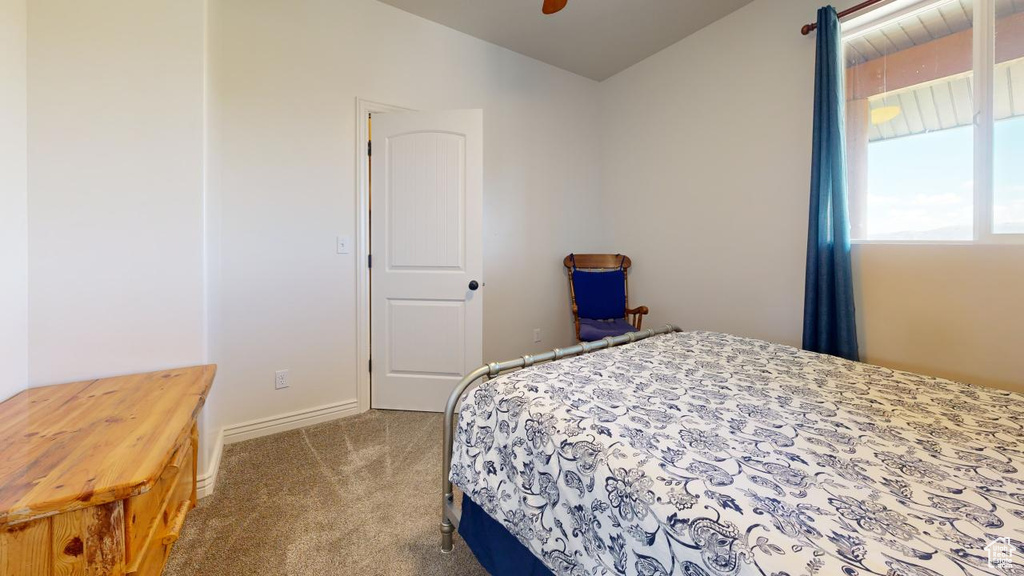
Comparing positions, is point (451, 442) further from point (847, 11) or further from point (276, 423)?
point (847, 11)

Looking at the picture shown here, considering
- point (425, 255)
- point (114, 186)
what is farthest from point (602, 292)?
point (114, 186)

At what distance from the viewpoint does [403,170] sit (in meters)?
2.47

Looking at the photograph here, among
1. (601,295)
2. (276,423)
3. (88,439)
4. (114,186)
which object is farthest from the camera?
(601,295)

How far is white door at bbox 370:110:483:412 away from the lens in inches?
97.2

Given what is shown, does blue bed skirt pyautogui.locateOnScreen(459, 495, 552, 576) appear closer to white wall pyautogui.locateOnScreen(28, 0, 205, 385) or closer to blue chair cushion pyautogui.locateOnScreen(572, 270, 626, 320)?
white wall pyautogui.locateOnScreen(28, 0, 205, 385)

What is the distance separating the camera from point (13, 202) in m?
1.18

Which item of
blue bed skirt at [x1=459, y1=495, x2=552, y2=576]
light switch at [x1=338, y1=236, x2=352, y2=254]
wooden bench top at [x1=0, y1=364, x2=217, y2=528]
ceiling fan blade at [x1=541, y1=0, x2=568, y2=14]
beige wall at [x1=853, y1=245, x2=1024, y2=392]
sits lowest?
blue bed skirt at [x1=459, y1=495, x2=552, y2=576]

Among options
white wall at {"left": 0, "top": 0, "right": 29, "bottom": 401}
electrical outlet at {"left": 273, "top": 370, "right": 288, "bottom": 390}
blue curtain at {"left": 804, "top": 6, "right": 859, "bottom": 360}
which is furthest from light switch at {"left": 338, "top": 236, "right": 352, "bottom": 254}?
blue curtain at {"left": 804, "top": 6, "right": 859, "bottom": 360}

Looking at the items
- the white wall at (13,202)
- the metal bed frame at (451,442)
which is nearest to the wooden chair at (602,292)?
the metal bed frame at (451,442)

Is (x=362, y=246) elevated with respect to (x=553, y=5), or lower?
lower

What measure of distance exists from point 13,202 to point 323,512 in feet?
4.84

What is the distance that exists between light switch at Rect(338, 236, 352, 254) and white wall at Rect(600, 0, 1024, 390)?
2.21 metres

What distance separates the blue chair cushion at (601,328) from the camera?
280 cm

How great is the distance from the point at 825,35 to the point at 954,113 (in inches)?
27.2
